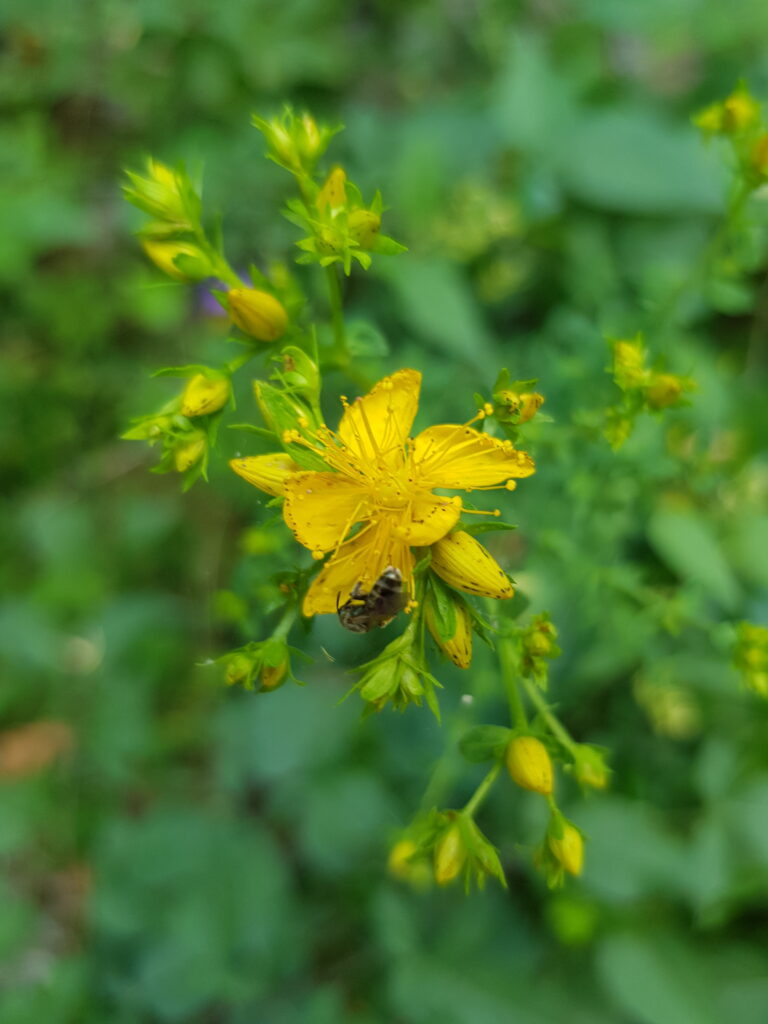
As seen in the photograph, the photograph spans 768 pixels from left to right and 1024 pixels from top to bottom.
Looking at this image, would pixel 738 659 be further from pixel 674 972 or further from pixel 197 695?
pixel 197 695

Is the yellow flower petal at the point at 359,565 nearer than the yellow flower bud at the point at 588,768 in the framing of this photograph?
Yes

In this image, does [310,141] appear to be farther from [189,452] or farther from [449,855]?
[449,855]

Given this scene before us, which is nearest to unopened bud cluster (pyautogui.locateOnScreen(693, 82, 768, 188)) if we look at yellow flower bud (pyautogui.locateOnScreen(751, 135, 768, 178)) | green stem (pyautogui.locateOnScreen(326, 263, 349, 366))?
yellow flower bud (pyautogui.locateOnScreen(751, 135, 768, 178))

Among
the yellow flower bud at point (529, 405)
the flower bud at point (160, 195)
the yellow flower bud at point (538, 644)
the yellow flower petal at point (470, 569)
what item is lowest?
the yellow flower bud at point (538, 644)

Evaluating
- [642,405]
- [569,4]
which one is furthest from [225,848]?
[569,4]

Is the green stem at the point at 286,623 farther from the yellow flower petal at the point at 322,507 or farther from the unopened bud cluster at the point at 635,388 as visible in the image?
the unopened bud cluster at the point at 635,388

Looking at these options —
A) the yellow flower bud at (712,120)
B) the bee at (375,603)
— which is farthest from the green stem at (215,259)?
the yellow flower bud at (712,120)
